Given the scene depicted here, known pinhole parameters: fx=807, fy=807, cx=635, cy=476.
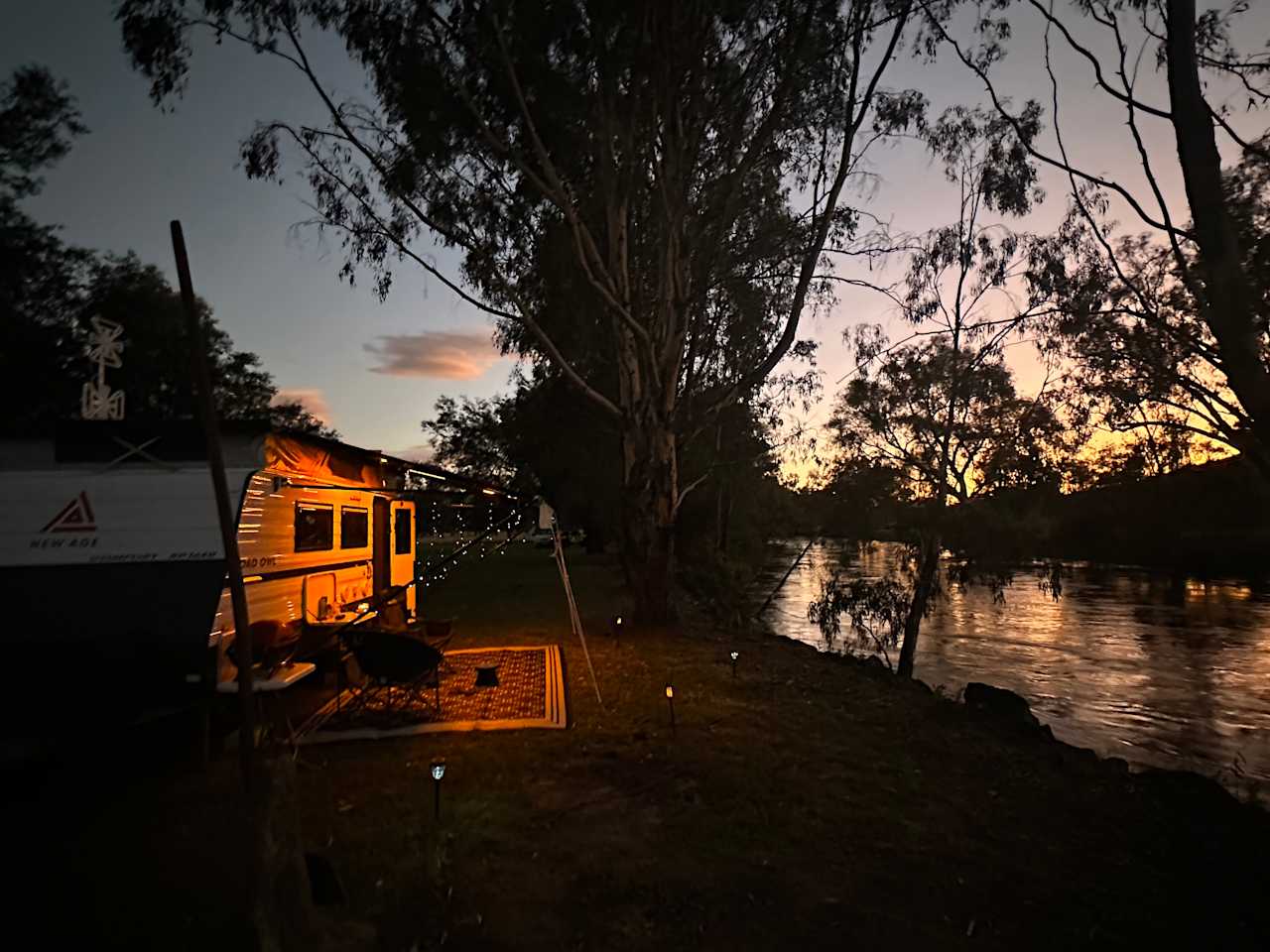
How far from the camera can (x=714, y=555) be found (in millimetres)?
20109

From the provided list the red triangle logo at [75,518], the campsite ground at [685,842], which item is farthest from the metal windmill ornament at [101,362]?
the campsite ground at [685,842]

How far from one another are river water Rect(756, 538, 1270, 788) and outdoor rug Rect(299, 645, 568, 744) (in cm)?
820

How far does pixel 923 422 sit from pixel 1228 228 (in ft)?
48.5

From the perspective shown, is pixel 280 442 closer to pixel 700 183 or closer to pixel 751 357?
pixel 700 183

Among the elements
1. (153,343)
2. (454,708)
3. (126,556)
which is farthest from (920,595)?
(153,343)

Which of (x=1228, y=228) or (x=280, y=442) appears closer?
(x=1228, y=228)

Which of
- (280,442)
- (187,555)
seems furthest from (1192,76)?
(187,555)

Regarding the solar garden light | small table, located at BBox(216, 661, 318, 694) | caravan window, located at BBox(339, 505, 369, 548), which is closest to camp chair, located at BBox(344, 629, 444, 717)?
small table, located at BBox(216, 661, 318, 694)

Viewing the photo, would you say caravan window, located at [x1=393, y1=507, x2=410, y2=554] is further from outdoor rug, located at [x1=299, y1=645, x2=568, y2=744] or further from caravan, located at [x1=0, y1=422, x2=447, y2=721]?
caravan, located at [x1=0, y1=422, x2=447, y2=721]

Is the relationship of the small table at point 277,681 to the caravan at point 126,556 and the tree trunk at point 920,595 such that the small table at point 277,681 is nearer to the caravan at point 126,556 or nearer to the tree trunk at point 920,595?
the caravan at point 126,556

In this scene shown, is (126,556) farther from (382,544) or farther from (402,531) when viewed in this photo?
(402,531)

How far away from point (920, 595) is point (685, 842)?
13803mm

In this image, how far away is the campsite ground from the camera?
11.9ft

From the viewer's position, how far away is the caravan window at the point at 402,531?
12253 mm
